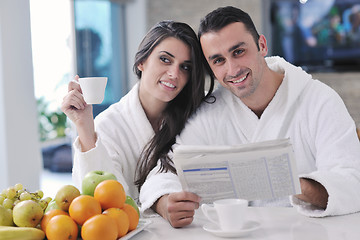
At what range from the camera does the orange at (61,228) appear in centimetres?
123

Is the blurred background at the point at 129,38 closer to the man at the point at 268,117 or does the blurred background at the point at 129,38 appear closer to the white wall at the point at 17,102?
the white wall at the point at 17,102

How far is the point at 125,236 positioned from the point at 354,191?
2.62ft

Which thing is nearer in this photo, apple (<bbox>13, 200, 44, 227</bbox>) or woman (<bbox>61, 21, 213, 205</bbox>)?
apple (<bbox>13, 200, 44, 227</bbox>)

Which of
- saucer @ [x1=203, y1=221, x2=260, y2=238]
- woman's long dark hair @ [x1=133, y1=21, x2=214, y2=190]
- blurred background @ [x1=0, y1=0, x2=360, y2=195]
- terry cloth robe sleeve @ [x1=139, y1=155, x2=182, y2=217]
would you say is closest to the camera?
saucer @ [x1=203, y1=221, x2=260, y2=238]

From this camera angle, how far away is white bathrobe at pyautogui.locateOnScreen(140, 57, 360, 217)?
157cm

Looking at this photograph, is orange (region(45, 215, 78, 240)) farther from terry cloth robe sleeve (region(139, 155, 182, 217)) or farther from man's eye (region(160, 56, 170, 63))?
man's eye (region(160, 56, 170, 63))

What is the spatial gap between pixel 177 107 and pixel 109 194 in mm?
1089

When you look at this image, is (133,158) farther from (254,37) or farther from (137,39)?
(137,39)

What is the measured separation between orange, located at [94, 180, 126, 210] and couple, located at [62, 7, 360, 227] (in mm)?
232

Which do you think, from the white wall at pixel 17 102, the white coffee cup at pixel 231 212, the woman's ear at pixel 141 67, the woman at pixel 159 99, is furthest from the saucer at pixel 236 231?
the white wall at pixel 17 102

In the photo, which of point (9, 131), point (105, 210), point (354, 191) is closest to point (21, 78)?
point (9, 131)

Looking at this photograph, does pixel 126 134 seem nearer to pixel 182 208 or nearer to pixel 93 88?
pixel 93 88

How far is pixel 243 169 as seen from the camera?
1.36 m

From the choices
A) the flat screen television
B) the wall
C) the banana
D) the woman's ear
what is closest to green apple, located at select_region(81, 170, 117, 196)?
the banana
